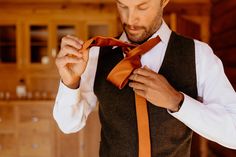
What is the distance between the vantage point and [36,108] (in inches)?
156

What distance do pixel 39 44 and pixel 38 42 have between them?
0.03 m

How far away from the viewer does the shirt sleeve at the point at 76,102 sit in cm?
104

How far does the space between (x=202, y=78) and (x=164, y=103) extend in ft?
0.67

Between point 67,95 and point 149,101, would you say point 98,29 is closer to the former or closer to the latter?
point 67,95

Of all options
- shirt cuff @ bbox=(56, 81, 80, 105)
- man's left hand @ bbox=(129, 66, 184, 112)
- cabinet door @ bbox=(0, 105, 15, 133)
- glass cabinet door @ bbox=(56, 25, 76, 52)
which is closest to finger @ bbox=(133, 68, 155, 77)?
man's left hand @ bbox=(129, 66, 184, 112)

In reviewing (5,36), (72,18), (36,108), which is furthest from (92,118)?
(5,36)

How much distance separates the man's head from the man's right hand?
0.52ft

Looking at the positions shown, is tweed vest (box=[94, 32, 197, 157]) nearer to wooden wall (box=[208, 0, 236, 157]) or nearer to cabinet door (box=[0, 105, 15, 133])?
wooden wall (box=[208, 0, 236, 157])

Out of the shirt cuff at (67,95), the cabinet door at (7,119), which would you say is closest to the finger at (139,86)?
the shirt cuff at (67,95)

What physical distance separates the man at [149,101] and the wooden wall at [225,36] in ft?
7.82

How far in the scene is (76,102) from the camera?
106cm

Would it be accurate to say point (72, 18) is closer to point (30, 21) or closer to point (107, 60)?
point (30, 21)

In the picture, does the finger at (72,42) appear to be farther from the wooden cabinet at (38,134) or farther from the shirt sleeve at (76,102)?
the wooden cabinet at (38,134)

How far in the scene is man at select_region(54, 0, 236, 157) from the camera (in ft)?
2.96
